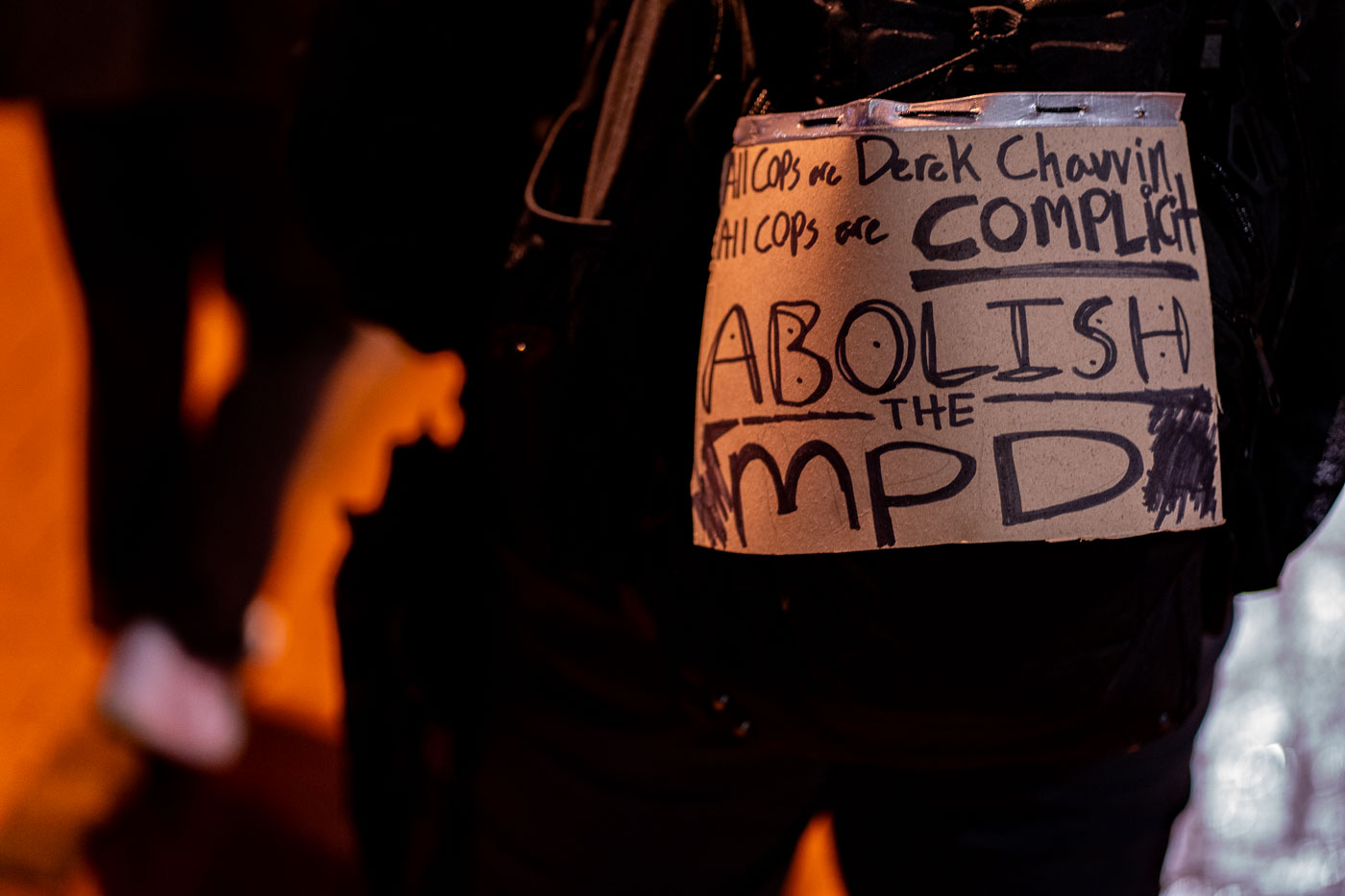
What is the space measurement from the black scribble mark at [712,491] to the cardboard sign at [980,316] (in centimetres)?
3

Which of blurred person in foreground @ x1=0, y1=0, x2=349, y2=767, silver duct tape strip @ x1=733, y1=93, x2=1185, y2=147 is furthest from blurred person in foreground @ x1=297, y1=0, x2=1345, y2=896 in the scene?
blurred person in foreground @ x1=0, y1=0, x2=349, y2=767

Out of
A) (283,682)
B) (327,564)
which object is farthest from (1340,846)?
(327,564)

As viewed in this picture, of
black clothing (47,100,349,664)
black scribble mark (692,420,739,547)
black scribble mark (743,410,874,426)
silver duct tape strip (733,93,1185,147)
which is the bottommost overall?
black clothing (47,100,349,664)

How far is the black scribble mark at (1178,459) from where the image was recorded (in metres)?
0.43

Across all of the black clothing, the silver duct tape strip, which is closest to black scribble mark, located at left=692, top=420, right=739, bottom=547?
the silver duct tape strip

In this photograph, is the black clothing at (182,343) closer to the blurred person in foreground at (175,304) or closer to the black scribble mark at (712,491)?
the blurred person in foreground at (175,304)

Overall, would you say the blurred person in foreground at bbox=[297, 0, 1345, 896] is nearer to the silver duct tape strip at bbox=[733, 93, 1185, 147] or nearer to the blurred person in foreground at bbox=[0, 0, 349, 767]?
the silver duct tape strip at bbox=[733, 93, 1185, 147]

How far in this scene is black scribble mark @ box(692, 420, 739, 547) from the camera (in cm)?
45

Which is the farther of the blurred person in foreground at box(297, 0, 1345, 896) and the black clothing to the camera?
the black clothing

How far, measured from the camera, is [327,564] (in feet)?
5.78

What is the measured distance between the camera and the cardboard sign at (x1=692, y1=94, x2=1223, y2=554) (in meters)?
0.41

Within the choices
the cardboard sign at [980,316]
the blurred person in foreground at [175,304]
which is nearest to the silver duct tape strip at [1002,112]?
the cardboard sign at [980,316]

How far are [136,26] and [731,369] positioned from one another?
1031mm

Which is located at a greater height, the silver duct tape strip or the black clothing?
the silver duct tape strip
